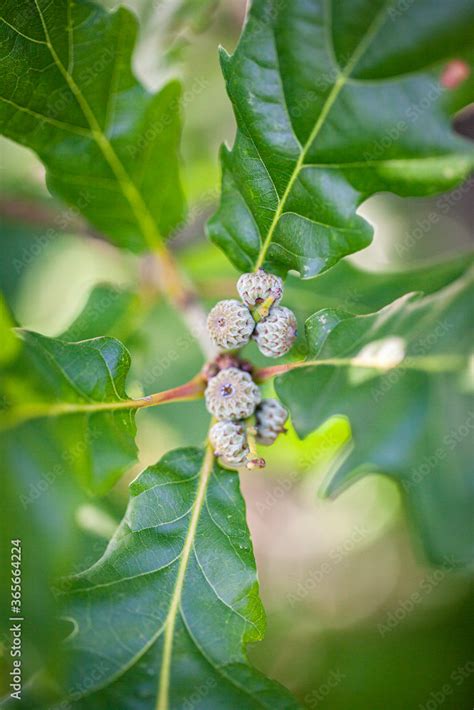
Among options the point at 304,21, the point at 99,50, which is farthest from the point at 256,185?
the point at 99,50

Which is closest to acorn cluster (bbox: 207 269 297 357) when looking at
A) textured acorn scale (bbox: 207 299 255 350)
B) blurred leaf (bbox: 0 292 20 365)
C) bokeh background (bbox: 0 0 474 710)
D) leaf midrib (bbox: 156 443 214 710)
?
textured acorn scale (bbox: 207 299 255 350)

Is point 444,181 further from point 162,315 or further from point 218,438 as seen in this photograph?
point 162,315

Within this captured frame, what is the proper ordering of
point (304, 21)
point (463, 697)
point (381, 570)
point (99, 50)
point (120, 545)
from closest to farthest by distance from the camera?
point (304, 21) < point (120, 545) < point (99, 50) < point (463, 697) < point (381, 570)

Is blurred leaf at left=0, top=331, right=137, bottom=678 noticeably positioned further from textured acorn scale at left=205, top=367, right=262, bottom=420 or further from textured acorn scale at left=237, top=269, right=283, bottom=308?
textured acorn scale at left=237, top=269, right=283, bottom=308

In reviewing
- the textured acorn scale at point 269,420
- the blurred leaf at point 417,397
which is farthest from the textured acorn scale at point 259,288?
the textured acorn scale at point 269,420

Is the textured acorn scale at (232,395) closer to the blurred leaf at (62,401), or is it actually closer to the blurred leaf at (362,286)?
the blurred leaf at (62,401)

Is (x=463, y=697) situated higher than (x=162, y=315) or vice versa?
(x=162, y=315)
